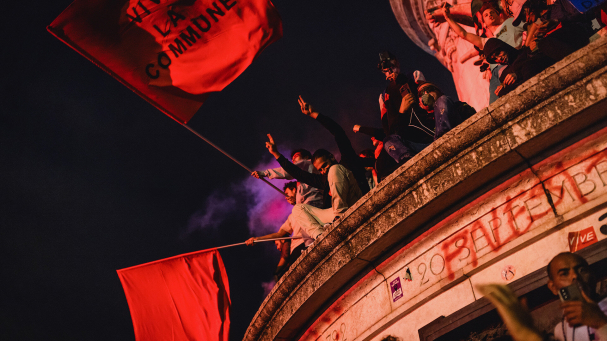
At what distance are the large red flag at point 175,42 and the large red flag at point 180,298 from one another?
92.3 inches

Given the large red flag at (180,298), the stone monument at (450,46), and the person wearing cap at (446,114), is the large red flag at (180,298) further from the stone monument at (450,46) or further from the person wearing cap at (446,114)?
the stone monument at (450,46)

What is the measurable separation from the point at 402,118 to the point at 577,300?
3.42 meters

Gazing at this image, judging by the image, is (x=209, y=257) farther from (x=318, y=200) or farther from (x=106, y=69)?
(x=106, y=69)

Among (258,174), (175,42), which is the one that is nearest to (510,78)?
(175,42)

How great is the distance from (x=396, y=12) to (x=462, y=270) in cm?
1102

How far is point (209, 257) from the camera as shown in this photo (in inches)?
309

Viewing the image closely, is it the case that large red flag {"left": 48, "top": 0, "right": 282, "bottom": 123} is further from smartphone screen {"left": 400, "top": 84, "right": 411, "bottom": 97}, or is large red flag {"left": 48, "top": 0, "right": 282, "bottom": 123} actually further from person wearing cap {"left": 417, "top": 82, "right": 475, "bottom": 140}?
person wearing cap {"left": 417, "top": 82, "right": 475, "bottom": 140}

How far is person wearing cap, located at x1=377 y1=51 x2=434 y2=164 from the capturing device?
5.75 meters

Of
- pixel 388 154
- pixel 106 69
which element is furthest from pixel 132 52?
pixel 388 154

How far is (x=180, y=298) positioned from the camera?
7.60 meters

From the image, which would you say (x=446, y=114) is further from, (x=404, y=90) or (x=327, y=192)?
(x=327, y=192)

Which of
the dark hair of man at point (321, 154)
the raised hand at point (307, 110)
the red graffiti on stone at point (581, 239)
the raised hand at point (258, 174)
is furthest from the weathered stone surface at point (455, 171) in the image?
the raised hand at point (258, 174)

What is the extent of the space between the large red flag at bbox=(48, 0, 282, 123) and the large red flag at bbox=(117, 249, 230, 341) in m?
2.34

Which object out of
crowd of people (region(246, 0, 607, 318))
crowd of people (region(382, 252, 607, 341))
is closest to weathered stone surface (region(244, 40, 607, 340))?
crowd of people (region(246, 0, 607, 318))
